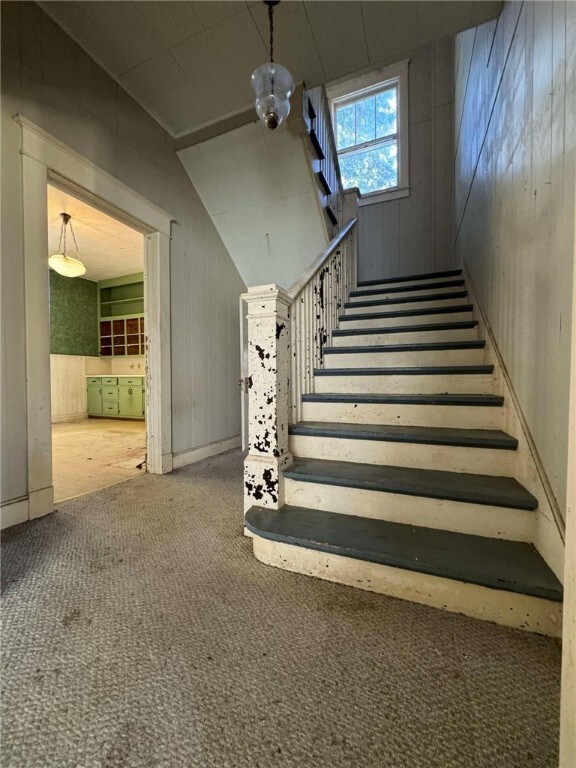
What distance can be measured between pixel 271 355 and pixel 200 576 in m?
0.96

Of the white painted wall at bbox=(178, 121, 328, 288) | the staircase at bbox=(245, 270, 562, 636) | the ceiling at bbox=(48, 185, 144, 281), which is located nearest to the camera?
the staircase at bbox=(245, 270, 562, 636)

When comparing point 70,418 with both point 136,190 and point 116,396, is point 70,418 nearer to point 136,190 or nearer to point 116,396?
point 116,396

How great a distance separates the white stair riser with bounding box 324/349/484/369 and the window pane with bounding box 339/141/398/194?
340 centimetres

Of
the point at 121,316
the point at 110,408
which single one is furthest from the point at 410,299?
the point at 121,316

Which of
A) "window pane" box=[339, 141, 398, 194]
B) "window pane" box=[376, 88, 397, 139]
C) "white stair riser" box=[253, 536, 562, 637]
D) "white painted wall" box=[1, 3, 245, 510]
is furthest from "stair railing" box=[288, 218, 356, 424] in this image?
"window pane" box=[376, 88, 397, 139]

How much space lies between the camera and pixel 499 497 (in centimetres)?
115

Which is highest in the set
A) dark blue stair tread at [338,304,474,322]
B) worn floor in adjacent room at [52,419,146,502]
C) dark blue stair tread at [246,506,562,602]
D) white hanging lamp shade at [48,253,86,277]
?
white hanging lamp shade at [48,253,86,277]

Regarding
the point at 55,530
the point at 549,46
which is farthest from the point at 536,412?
the point at 55,530

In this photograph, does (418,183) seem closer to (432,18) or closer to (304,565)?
(432,18)

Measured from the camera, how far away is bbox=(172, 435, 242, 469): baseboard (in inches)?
108

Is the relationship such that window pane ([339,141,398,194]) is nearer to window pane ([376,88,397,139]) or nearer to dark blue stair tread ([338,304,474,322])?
window pane ([376,88,397,139])

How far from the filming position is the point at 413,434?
4.84 feet

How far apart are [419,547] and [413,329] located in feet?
4.99

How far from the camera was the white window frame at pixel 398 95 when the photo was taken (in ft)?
13.4
